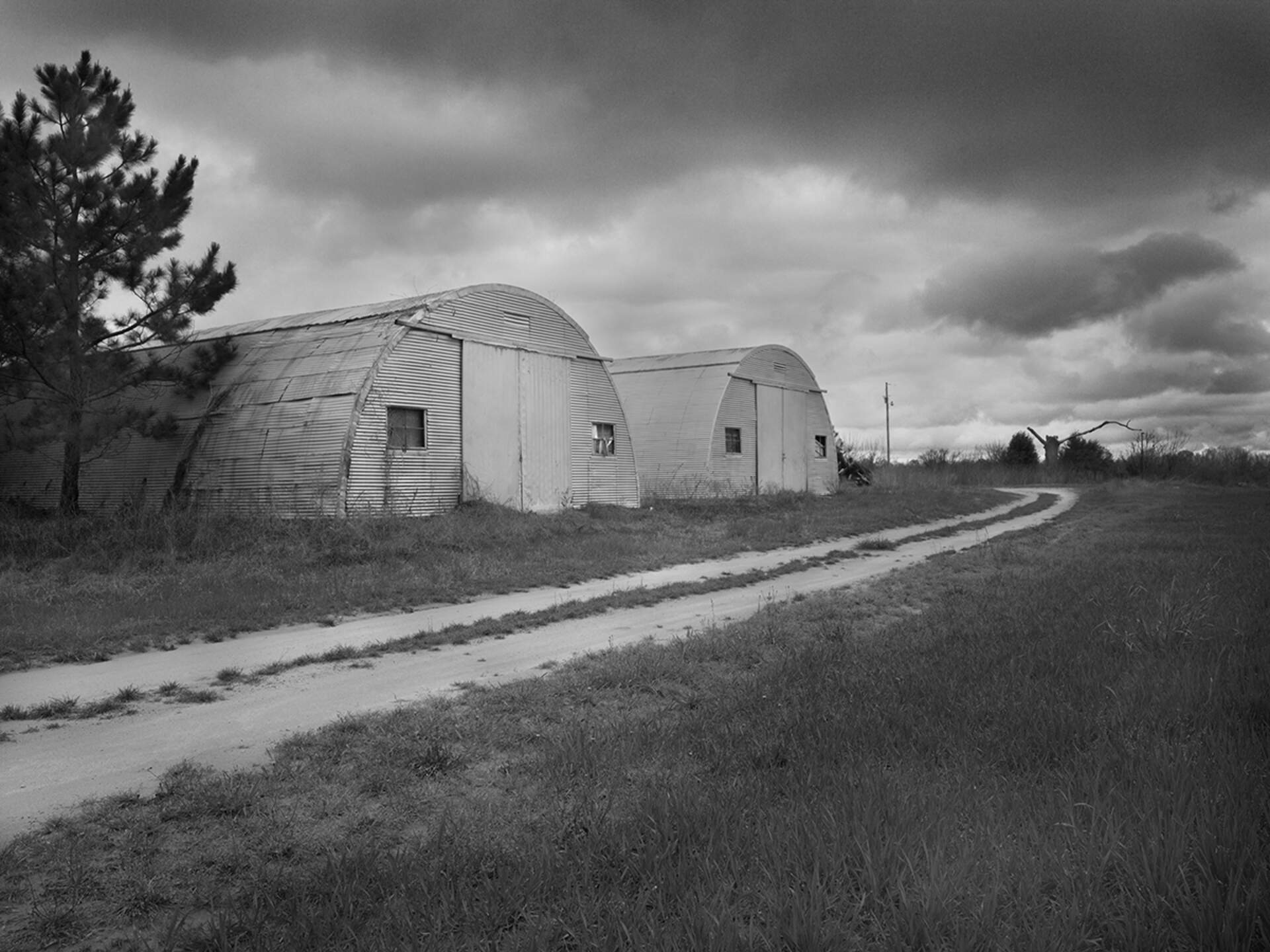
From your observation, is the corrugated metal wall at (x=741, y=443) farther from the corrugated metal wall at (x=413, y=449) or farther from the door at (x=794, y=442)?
the corrugated metal wall at (x=413, y=449)

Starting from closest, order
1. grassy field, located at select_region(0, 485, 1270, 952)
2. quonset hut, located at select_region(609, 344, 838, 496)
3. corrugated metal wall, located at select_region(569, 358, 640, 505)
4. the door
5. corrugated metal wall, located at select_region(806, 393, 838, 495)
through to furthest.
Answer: grassy field, located at select_region(0, 485, 1270, 952)
corrugated metal wall, located at select_region(569, 358, 640, 505)
quonset hut, located at select_region(609, 344, 838, 496)
the door
corrugated metal wall, located at select_region(806, 393, 838, 495)

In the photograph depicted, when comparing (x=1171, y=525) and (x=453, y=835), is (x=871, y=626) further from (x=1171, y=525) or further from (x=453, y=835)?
(x=1171, y=525)

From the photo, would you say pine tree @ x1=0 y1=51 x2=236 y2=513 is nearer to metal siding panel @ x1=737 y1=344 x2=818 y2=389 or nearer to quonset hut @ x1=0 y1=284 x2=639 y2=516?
quonset hut @ x1=0 y1=284 x2=639 y2=516

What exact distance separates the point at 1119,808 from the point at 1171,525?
22.6 m

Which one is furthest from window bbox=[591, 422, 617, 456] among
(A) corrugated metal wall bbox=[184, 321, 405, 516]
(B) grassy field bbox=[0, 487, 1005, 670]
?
(A) corrugated metal wall bbox=[184, 321, 405, 516]

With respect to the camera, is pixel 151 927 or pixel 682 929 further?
pixel 151 927

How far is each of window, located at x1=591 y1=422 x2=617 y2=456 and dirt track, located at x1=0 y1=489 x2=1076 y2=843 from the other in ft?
44.9

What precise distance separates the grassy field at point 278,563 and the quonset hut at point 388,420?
58.8 inches

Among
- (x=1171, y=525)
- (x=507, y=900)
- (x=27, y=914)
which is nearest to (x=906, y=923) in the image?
(x=507, y=900)

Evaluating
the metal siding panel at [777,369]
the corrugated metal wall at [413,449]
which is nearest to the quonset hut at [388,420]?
the corrugated metal wall at [413,449]

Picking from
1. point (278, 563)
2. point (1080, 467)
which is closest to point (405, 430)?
point (278, 563)

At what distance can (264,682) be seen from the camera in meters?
7.98

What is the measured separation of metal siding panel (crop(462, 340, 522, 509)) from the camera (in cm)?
2345

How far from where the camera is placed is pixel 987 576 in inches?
545
